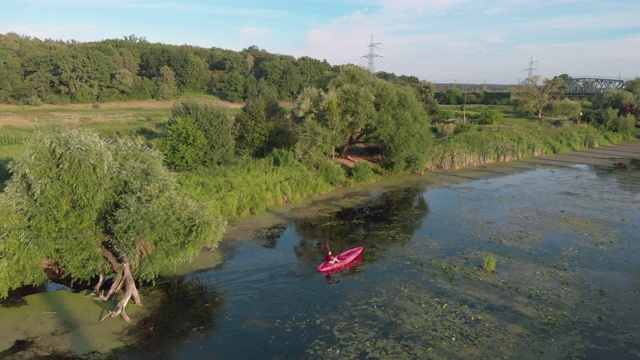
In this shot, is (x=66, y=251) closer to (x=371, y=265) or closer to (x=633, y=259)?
(x=371, y=265)

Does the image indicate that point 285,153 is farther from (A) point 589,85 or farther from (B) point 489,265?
(A) point 589,85

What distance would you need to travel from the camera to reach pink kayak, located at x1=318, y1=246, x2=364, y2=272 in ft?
61.3

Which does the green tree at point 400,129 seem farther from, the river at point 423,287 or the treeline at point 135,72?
the treeline at point 135,72

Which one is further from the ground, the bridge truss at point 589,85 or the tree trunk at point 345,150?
the bridge truss at point 589,85

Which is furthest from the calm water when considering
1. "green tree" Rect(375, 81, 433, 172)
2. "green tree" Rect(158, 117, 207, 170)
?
"green tree" Rect(375, 81, 433, 172)

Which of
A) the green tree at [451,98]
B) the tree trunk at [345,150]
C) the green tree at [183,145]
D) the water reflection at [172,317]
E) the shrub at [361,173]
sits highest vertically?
the green tree at [451,98]

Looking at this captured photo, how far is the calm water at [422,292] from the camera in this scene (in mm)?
13469

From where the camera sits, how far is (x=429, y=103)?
6247 cm

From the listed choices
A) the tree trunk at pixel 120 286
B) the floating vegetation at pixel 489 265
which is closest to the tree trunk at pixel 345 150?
the floating vegetation at pixel 489 265

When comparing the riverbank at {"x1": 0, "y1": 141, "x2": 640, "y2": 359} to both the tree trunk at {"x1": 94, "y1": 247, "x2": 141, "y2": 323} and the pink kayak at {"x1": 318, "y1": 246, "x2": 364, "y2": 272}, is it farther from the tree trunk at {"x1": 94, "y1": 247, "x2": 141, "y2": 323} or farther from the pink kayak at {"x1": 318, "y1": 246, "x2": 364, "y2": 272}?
the pink kayak at {"x1": 318, "y1": 246, "x2": 364, "y2": 272}

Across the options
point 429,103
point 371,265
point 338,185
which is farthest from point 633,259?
point 429,103

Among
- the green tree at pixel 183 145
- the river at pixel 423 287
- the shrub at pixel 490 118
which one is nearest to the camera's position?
the river at pixel 423 287

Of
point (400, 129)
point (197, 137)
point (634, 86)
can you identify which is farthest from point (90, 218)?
point (634, 86)

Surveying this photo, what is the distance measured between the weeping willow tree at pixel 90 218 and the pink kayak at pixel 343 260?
5.15 metres
